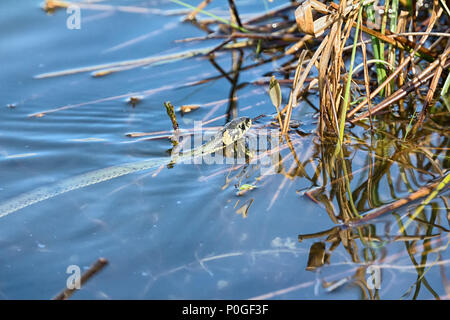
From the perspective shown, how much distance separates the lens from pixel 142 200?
3.57 meters

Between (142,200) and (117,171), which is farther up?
(117,171)

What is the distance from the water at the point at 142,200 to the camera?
2.80 meters

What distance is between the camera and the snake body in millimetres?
3723

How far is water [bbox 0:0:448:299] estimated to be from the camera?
2805 mm

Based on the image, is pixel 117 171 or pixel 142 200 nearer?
pixel 142 200

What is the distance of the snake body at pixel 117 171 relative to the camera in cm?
372

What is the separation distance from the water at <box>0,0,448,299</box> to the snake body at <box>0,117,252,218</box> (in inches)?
3.4

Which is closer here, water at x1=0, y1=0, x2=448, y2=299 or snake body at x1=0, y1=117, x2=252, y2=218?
water at x1=0, y1=0, x2=448, y2=299

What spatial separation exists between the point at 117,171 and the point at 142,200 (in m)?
0.53

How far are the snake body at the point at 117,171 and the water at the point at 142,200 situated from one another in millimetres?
87

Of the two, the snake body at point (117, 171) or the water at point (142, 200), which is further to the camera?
the snake body at point (117, 171)

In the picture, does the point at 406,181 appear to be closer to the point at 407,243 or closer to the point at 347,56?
the point at 407,243
